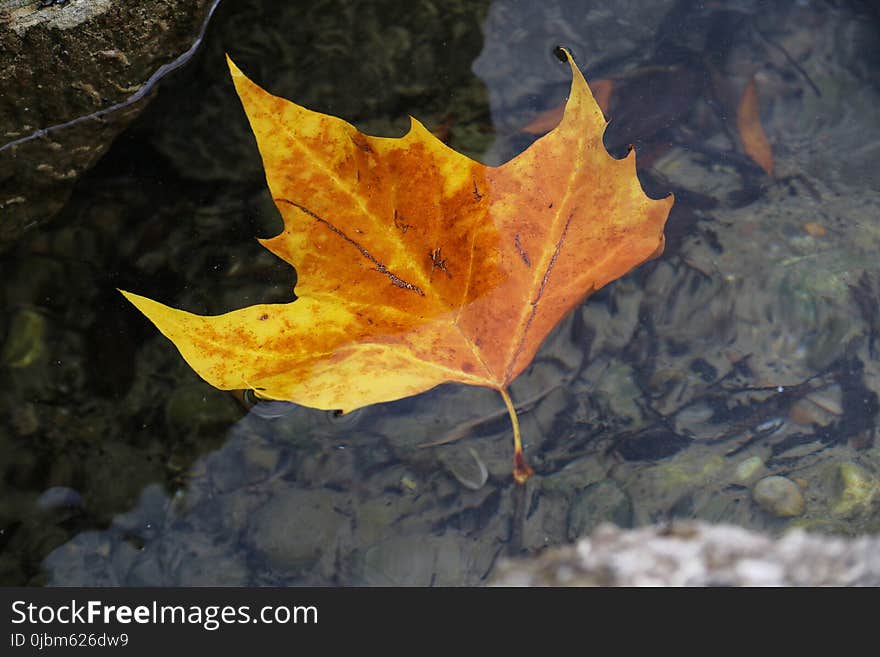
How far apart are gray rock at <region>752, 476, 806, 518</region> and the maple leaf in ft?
1.45

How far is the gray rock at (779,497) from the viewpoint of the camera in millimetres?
1452

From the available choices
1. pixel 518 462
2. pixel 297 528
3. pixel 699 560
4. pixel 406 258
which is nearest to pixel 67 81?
pixel 406 258

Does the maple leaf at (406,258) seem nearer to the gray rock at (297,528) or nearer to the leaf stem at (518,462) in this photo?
the leaf stem at (518,462)

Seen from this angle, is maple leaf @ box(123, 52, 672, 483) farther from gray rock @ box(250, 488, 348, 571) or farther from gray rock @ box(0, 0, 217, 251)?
gray rock @ box(0, 0, 217, 251)

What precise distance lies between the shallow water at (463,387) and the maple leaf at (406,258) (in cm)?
12

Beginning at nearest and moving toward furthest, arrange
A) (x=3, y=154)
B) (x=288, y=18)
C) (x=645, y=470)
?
(x=645, y=470), (x=3, y=154), (x=288, y=18)

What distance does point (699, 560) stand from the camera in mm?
1430

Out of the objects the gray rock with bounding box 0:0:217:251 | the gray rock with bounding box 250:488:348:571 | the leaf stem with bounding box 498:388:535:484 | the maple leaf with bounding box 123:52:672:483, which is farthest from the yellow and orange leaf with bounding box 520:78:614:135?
the gray rock with bounding box 250:488:348:571

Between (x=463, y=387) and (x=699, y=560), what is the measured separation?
1.76 ft

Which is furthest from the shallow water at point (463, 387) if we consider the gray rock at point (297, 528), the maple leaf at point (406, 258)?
the maple leaf at point (406, 258)

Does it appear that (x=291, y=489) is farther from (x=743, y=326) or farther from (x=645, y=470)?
(x=743, y=326)

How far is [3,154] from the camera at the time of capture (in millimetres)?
1634

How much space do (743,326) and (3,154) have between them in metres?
1.55
